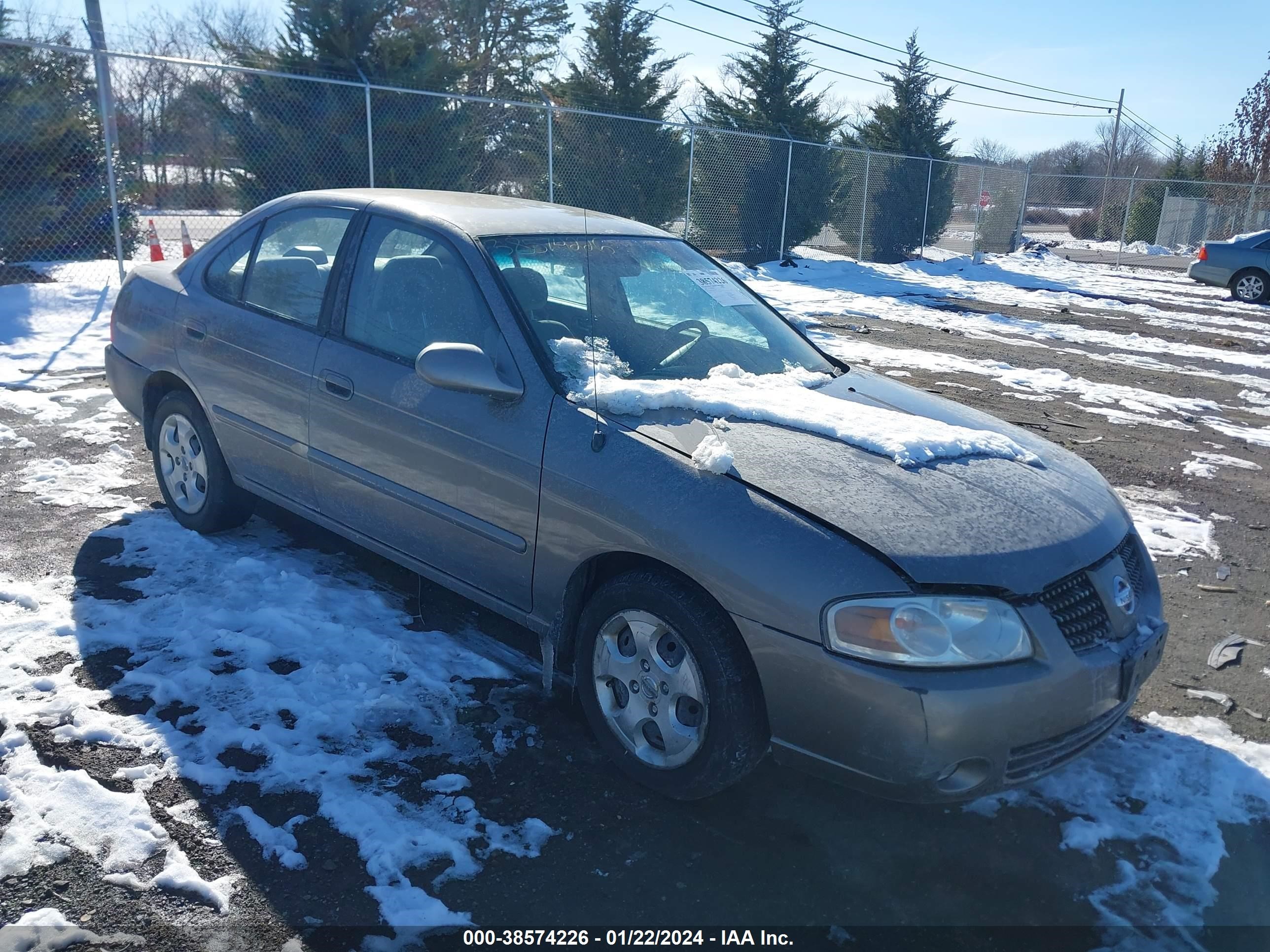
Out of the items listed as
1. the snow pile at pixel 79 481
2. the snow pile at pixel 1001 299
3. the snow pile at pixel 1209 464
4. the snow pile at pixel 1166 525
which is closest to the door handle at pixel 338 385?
the snow pile at pixel 79 481

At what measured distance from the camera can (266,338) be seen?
13.5 ft

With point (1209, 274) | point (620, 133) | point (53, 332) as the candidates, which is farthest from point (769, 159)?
point (53, 332)

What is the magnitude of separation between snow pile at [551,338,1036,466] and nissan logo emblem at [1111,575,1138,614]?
567mm

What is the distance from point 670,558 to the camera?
9.04 feet

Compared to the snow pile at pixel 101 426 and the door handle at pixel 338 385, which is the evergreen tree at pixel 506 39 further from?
the door handle at pixel 338 385

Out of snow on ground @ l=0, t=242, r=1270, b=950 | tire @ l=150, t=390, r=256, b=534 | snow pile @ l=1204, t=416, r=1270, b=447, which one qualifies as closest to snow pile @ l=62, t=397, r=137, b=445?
tire @ l=150, t=390, r=256, b=534

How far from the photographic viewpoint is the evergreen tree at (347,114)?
1330 cm

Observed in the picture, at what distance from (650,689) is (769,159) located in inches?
725

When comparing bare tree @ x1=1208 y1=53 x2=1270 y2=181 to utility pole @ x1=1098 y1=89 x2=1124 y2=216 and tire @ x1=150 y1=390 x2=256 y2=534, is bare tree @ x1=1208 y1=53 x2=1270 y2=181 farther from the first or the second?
tire @ x1=150 y1=390 x2=256 y2=534

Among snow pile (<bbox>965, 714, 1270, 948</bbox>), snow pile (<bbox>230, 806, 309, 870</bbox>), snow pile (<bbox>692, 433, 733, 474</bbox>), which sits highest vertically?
snow pile (<bbox>692, 433, 733, 474</bbox>)

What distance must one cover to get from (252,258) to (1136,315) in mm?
15311

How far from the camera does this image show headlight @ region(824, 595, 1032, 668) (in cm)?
249

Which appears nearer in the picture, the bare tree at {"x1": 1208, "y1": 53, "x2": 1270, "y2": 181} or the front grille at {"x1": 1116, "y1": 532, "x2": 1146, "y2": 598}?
the front grille at {"x1": 1116, "y1": 532, "x2": 1146, "y2": 598}

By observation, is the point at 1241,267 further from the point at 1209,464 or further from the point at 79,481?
the point at 79,481
